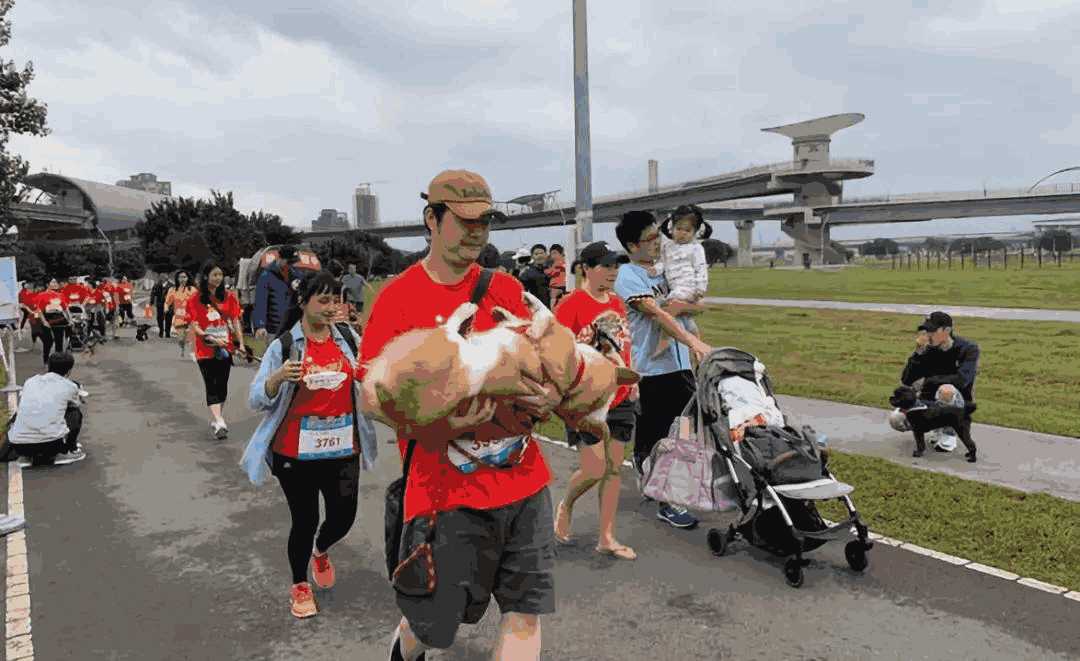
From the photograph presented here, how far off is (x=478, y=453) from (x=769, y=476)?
262 centimetres

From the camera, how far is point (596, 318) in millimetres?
4672

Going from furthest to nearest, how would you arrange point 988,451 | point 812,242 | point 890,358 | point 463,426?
1. point 812,242
2. point 890,358
3. point 988,451
4. point 463,426

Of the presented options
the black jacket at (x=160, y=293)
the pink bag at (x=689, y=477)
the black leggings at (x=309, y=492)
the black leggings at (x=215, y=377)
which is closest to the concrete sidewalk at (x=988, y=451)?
the pink bag at (x=689, y=477)

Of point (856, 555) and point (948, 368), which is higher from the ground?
point (948, 368)

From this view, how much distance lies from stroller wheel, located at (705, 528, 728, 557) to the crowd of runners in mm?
473

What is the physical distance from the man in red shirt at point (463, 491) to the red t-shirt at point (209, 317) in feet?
22.0

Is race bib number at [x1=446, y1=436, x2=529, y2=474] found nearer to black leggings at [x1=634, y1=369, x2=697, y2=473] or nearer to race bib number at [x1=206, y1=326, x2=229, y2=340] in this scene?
black leggings at [x1=634, y1=369, x2=697, y2=473]

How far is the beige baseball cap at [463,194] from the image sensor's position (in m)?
2.42

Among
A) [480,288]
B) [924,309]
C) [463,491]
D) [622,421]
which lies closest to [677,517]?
[622,421]

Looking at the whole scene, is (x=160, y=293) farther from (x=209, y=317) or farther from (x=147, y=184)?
(x=147, y=184)

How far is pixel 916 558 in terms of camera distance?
4.61 m


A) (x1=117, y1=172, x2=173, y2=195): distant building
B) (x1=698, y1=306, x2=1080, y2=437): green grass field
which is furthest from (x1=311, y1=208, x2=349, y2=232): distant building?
(x1=698, y1=306, x2=1080, y2=437): green grass field

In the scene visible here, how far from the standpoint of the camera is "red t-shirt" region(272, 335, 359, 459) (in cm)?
404

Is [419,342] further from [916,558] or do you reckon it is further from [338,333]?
[916,558]
